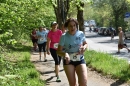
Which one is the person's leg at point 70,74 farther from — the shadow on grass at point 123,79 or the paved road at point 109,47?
the paved road at point 109,47

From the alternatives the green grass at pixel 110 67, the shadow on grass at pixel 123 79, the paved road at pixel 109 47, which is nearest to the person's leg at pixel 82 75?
the shadow on grass at pixel 123 79

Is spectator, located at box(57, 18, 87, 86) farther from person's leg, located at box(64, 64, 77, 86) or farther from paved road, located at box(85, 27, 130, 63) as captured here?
paved road, located at box(85, 27, 130, 63)

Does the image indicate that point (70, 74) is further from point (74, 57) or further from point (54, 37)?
point (54, 37)

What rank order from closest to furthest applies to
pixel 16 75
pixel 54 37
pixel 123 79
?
pixel 16 75 < pixel 123 79 < pixel 54 37

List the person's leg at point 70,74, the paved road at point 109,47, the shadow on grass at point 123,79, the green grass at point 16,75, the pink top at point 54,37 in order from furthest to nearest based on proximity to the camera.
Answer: the paved road at point 109,47, the pink top at point 54,37, the shadow on grass at point 123,79, the person's leg at point 70,74, the green grass at point 16,75

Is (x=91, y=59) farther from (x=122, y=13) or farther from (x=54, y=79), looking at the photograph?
(x=122, y=13)

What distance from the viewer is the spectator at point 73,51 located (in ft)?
16.9

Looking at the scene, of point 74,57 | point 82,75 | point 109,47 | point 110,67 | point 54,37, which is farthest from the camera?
point 109,47

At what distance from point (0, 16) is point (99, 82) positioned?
3.50 meters

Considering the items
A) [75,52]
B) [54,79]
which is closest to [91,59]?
[54,79]

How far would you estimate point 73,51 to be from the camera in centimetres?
529

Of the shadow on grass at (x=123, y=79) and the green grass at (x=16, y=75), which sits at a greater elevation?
the green grass at (x=16, y=75)

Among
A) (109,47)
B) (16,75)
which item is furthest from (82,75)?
(109,47)

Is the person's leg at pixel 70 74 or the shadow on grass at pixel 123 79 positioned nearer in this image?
the person's leg at pixel 70 74
